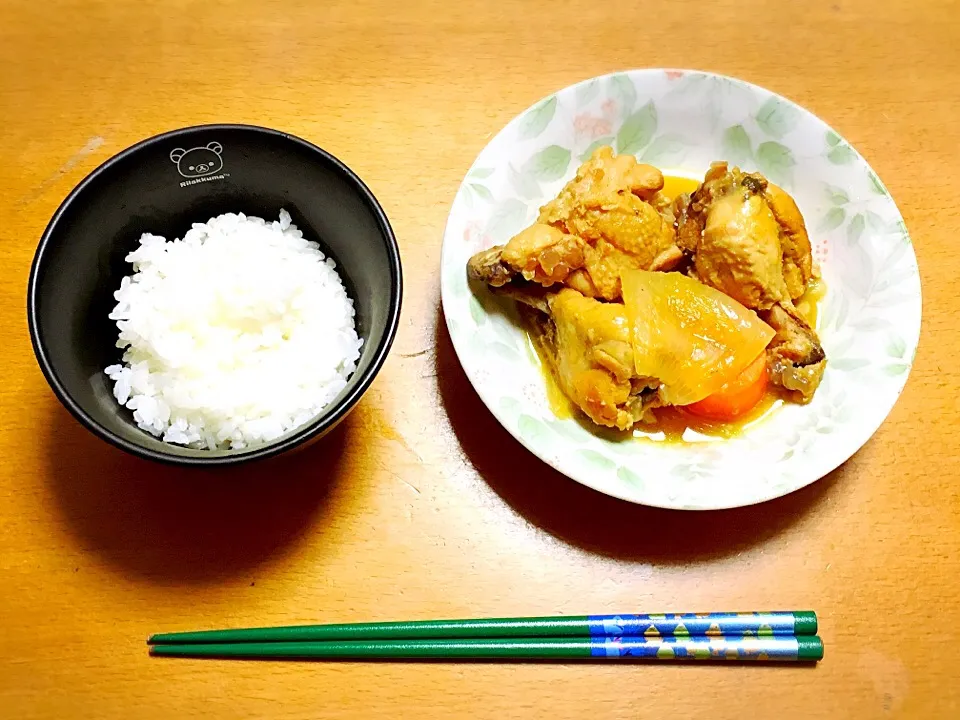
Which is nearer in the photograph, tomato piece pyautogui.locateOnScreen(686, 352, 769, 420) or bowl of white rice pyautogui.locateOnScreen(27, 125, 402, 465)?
bowl of white rice pyautogui.locateOnScreen(27, 125, 402, 465)

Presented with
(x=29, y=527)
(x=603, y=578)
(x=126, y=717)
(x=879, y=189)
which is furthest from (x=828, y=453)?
(x=29, y=527)

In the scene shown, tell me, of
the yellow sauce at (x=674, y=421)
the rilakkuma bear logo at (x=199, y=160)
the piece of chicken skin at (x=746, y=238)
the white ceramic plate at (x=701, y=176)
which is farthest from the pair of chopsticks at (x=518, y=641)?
Result: the rilakkuma bear logo at (x=199, y=160)

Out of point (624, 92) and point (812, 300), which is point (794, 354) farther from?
point (624, 92)

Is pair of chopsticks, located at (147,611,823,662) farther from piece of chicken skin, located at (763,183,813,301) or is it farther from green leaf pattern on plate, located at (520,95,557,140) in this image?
green leaf pattern on plate, located at (520,95,557,140)

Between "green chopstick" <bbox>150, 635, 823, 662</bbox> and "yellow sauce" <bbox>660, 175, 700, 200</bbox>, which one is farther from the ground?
"yellow sauce" <bbox>660, 175, 700, 200</bbox>

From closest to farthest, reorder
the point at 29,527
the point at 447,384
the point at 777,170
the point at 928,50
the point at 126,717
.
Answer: the point at 126,717 < the point at 29,527 < the point at 447,384 < the point at 777,170 < the point at 928,50

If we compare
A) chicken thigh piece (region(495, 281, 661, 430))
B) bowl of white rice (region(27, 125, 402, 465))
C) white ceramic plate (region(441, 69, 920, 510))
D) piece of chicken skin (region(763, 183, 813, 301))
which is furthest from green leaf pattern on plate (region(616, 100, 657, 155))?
bowl of white rice (region(27, 125, 402, 465))

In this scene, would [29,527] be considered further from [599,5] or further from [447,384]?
[599,5]
